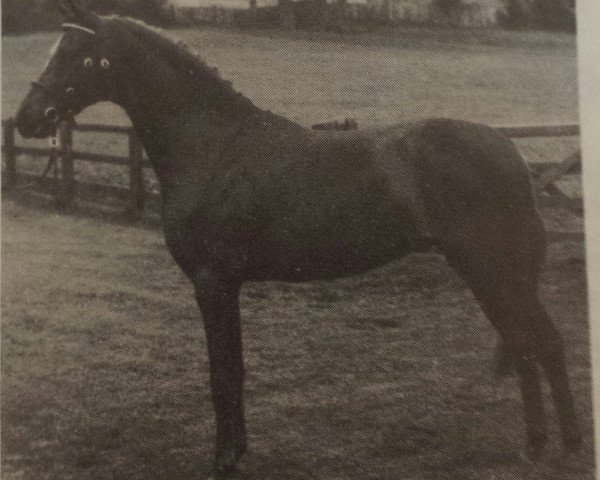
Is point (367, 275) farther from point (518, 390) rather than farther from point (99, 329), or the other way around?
point (99, 329)

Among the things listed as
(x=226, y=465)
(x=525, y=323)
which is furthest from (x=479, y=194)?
(x=226, y=465)

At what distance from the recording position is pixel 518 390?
1.60 m

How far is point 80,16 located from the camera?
1.66m

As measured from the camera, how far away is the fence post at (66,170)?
189cm

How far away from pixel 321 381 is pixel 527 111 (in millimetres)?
831

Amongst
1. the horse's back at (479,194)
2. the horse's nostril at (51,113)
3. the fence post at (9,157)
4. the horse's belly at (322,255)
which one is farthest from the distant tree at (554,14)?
the fence post at (9,157)

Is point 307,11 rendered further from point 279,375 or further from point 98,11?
point 279,375

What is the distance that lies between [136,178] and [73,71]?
370 millimetres

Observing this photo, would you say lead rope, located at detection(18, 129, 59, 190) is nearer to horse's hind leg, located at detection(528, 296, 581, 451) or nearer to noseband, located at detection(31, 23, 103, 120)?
noseband, located at detection(31, 23, 103, 120)

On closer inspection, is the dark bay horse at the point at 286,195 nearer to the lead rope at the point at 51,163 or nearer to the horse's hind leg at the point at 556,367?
the horse's hind leg at the point at 556,367

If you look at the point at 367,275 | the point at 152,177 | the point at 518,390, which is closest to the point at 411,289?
the point at 367,275

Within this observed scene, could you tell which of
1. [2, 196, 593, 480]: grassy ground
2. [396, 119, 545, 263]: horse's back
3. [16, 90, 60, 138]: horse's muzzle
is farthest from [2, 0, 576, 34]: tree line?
[2, 196, 593, 480]: grassy ground

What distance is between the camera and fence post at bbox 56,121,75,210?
1892 millimetres

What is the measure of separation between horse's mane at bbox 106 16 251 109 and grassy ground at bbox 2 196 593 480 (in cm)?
44
